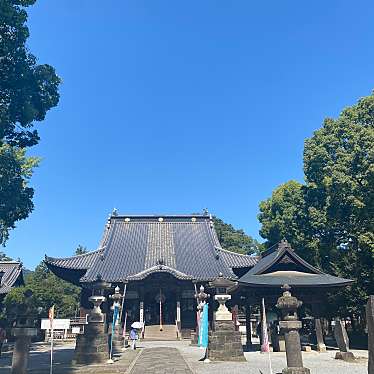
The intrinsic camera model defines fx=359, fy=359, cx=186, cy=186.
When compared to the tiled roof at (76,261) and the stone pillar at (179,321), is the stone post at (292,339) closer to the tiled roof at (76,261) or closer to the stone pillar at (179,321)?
the stone pillar at (179,321)

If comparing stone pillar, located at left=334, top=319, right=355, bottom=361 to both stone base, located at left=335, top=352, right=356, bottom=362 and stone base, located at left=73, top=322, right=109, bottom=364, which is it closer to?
stone base, located at left=335, top=352, right=356, bottom=362

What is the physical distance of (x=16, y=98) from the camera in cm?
1673

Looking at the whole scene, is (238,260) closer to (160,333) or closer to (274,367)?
(160,333)

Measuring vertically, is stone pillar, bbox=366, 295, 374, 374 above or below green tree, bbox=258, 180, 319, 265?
below

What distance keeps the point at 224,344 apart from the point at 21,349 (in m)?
7.93

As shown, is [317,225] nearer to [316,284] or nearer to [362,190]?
[362,190]

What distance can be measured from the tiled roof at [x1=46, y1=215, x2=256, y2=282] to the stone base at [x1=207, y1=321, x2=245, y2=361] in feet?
52.8

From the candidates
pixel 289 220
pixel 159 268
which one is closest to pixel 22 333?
pixel 159 268

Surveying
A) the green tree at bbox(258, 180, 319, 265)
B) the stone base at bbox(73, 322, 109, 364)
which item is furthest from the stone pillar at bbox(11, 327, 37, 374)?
the green tree at bbox(258, 180, 319, 265)

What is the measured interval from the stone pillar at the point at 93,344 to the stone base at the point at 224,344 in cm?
450

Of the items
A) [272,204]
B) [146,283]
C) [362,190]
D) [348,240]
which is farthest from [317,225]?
[146,283]

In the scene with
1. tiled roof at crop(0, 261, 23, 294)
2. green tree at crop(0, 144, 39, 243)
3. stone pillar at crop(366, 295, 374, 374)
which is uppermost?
green tree at crop(0, 144, 39, 243)

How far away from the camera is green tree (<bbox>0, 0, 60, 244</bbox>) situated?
51.7 feet

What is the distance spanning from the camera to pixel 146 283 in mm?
32375
